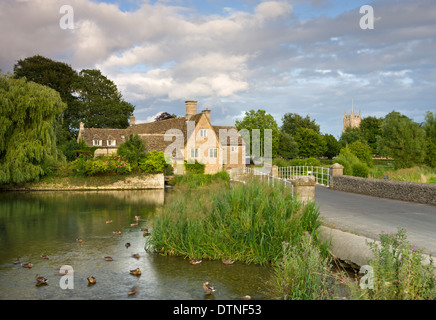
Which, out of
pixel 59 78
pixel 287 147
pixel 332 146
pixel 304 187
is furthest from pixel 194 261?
pixel 332 146

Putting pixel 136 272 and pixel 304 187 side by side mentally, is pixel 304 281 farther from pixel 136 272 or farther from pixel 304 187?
pixel 304 187

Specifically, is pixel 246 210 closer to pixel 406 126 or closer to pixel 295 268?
pixel 295 268

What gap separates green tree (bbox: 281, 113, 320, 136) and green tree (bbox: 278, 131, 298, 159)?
18.3 m

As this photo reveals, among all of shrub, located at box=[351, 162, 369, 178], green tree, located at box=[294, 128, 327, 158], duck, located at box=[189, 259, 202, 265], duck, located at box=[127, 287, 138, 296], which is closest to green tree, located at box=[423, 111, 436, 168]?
shrub, located at box=[351, 162, 369, 178]

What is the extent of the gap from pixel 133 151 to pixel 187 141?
459 inches

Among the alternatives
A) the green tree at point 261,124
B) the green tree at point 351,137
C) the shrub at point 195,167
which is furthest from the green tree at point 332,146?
the shrub at point 195,167

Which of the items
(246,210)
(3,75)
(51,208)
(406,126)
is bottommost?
(51,208)

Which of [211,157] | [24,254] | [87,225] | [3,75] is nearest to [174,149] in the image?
[211,157]

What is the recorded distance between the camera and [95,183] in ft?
123

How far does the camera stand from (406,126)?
133 ft

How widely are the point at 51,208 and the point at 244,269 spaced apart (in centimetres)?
1782

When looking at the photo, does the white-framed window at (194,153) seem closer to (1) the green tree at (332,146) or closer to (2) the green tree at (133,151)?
(2) the green tree at (133,151)

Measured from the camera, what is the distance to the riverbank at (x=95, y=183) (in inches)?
1379
